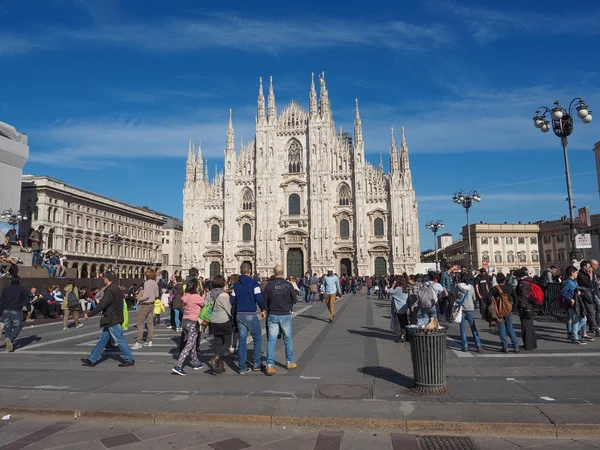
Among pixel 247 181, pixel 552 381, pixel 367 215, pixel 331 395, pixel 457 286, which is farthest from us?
pixel 247 181

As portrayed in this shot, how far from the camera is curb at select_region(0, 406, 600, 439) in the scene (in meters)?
4.69

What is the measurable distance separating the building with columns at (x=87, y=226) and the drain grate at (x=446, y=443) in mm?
45722

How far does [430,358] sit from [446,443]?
4.47ft

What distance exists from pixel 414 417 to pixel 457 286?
4675 millimetres

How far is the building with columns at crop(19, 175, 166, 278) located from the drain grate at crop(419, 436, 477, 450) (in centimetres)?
4572

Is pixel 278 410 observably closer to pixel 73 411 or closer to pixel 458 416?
pixel 458 416

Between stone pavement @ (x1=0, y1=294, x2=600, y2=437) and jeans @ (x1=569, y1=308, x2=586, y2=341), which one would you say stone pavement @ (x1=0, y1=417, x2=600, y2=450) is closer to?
stone pavement @ (x1=0, y1=294, x2=600, y2=437)

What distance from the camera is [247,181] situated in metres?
50.4

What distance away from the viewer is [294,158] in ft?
164

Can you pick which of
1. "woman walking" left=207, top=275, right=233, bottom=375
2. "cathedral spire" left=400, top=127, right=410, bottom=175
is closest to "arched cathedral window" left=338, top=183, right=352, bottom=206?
"cathedral spire" left=400, top=127, right=410, bottom=175

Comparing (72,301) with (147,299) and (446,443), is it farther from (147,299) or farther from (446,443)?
(446,443)

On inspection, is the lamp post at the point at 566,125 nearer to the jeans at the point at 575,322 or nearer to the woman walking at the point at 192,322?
the jeans at the point at 575,322

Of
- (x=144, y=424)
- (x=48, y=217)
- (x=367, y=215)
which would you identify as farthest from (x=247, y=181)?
(x=144, y=424)

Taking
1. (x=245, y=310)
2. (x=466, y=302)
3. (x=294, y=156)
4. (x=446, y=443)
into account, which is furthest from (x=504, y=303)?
(x=294, y=156)
